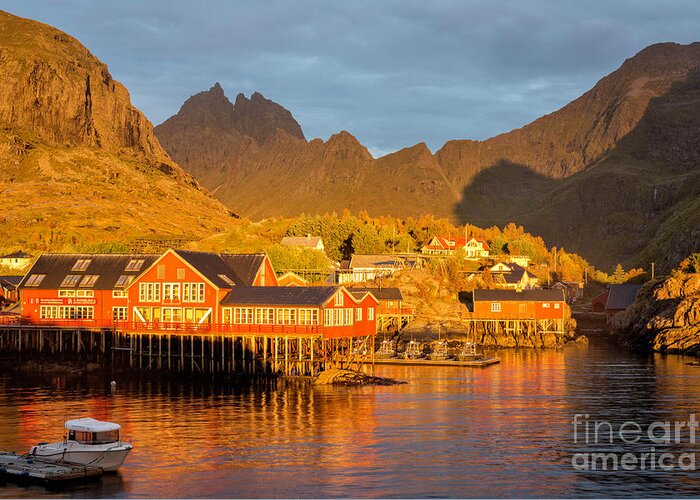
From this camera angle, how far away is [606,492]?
42.7 metres

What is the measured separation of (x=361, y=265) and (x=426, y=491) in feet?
359

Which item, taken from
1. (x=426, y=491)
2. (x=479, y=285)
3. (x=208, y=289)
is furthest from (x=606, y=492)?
(x=479, y=285)

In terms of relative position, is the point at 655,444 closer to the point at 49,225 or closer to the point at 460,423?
the point at 460,423

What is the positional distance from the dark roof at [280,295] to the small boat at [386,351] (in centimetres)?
1995

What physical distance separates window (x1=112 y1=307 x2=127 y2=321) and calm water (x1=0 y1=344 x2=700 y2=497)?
1117 cm

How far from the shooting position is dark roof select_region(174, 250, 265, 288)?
83.8 m

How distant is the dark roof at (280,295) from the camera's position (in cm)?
7881

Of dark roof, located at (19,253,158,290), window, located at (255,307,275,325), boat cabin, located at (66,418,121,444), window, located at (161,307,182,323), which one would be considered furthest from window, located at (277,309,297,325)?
boat cabin, located at (66,418,121,444)

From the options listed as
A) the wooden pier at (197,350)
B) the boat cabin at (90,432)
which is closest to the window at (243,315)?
the wooden pier at (197,350)

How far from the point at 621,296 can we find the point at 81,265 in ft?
316

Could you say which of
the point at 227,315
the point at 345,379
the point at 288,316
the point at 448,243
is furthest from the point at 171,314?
the point at 448,243

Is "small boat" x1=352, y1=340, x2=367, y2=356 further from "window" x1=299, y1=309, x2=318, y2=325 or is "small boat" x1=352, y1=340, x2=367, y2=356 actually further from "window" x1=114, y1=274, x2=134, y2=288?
"window" x1=114, y1=274, x2=134, y2=288

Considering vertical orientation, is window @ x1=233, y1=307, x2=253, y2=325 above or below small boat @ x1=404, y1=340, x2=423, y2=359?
above

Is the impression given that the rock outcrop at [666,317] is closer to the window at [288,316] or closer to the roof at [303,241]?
the window at [288,316]
